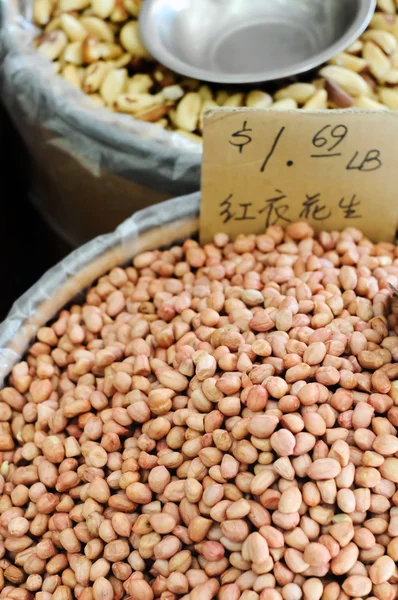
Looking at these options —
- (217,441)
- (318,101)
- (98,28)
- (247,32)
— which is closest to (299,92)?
(318,101)

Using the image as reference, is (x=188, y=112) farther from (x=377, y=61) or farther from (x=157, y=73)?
(x=377, y=61)

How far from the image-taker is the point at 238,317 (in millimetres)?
736

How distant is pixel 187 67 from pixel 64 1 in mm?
290

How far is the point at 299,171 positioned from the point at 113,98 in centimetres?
40

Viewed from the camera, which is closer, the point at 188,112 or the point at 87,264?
the point at 87,264

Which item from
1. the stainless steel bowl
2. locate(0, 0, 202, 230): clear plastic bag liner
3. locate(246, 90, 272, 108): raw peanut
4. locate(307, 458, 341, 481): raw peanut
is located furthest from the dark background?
locate(307, 458, 341, 481): raw peanut

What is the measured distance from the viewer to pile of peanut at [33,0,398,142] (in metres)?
1.02

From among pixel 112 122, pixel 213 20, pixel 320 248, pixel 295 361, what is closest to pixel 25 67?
pixel 112 122

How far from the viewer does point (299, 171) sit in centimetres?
81

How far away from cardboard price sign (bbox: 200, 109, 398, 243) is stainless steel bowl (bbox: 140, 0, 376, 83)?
0.98ft

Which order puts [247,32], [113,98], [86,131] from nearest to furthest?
[86,131], [113,98], [247,32]

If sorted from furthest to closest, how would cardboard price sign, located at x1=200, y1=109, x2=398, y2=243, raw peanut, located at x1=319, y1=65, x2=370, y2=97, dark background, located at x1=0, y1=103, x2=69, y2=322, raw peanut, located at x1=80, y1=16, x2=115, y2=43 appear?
dark background, located at x1=0, y1=103, x2=69, y2=322, raw peanut, located at x1=80, y1=16, x2=115, y2=43, raw peanut, located at x1=319, y1=65, x2=370, y2=97, cardboard price sign, located at x1=200, y1=109, x2=398, y2=243

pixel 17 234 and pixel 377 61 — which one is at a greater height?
pixel 377 61

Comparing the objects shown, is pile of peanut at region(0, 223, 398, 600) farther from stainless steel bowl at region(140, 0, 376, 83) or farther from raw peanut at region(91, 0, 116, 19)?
raw peanut at region(91, 0, 116, 19)
